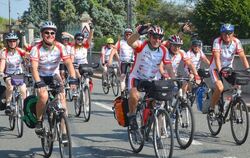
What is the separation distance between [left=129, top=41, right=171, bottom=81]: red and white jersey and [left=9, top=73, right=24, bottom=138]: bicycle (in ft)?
8.54

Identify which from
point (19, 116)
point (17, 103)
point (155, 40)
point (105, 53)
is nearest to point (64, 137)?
point (155, 40)

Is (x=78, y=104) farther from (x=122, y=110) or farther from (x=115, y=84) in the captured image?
(x=115, y=84)

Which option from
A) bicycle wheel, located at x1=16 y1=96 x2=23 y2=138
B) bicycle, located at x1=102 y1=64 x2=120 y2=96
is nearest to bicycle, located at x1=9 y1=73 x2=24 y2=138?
bicycle wheel, located at x1=16 y1=96 x2=23 y2=138

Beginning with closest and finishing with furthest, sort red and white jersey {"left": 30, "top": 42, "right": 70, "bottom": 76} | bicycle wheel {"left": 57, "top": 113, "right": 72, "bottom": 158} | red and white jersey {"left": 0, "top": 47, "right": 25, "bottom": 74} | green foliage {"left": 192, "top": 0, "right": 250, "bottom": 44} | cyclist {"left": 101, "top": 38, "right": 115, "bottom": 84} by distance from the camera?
1. bicycle wheel {"left": 57, "top": 113, "right": 72, "bottom": 158}
2. red and white jersey {"left": 30, "top": 42, "right": 70, "bottom": 76}
3. red and white jersey {"left": 0, "top": 47, "right": 25, "bottom": 74}
4. cyclist {"left": 101, "top": 38, "right": 115, "bottom": 84}
5. green foliage {"left": 192, "top": 0, "right": 250, "bottom": 44}

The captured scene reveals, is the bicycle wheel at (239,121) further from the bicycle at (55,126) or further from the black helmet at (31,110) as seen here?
the black helmet at (31,110)

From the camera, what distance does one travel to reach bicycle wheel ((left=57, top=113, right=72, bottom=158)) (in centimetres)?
621

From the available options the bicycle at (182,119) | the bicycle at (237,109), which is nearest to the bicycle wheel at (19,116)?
the bicycle at (182,119)

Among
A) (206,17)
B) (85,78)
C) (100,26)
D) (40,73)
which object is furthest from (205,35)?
(40,73)

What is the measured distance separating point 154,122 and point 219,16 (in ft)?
121

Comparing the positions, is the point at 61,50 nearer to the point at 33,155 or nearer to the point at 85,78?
the point at 33,155

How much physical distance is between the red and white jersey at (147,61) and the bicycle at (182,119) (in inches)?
16.8

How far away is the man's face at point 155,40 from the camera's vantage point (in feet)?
23.1

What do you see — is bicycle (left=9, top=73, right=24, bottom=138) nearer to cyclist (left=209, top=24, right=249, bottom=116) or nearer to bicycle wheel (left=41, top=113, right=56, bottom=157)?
bicycle wheel (left=41, top=113, right=56, bottom=157)

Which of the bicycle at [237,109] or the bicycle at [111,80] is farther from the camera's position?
the bicycle at [111,80]
